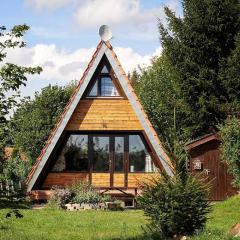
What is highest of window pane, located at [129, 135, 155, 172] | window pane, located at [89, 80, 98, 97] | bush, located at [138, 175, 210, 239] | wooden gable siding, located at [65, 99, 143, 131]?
window pane, located at [89, 80, 98, 97]

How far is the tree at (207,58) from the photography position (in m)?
29.2

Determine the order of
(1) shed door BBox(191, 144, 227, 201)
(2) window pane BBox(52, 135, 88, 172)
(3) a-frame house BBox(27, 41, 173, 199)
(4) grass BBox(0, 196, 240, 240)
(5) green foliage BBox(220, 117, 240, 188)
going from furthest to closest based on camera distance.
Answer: (1) shed door BBox(191, 144, 227, 201), (2) window pane BBox(52, 135, 88, 172), (3) a-frame house BBox(27, 41, 173, 199), (5) green foliage BBox(220, 117, 240, 188), (4) grass BBox(0, 196, 240, 240)

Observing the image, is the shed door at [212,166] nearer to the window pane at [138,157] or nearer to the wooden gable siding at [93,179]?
the window pane at [138,157]

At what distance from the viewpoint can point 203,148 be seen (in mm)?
28000

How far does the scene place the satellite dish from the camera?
23594 millimetres

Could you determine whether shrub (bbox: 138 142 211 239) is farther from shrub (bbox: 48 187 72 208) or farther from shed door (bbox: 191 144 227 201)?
shed door (bbox: 191 144 227 201)

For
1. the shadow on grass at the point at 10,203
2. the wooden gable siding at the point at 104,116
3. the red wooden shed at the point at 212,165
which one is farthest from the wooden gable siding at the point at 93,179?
the shadow on grass at the point at 10,203

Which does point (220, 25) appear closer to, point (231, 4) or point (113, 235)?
point (231, 4)

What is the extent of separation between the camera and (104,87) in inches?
984

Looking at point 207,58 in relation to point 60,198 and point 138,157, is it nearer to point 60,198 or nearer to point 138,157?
point 138,157

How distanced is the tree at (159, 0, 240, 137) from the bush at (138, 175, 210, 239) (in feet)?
54.1

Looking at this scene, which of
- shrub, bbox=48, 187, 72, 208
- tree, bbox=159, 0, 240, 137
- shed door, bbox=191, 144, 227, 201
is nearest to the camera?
shrub, bbox=48, 187, 72, 208

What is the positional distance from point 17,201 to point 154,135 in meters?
15.9

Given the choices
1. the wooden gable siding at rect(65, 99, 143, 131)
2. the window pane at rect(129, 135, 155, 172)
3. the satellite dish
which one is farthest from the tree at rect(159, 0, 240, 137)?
the satellite dish
